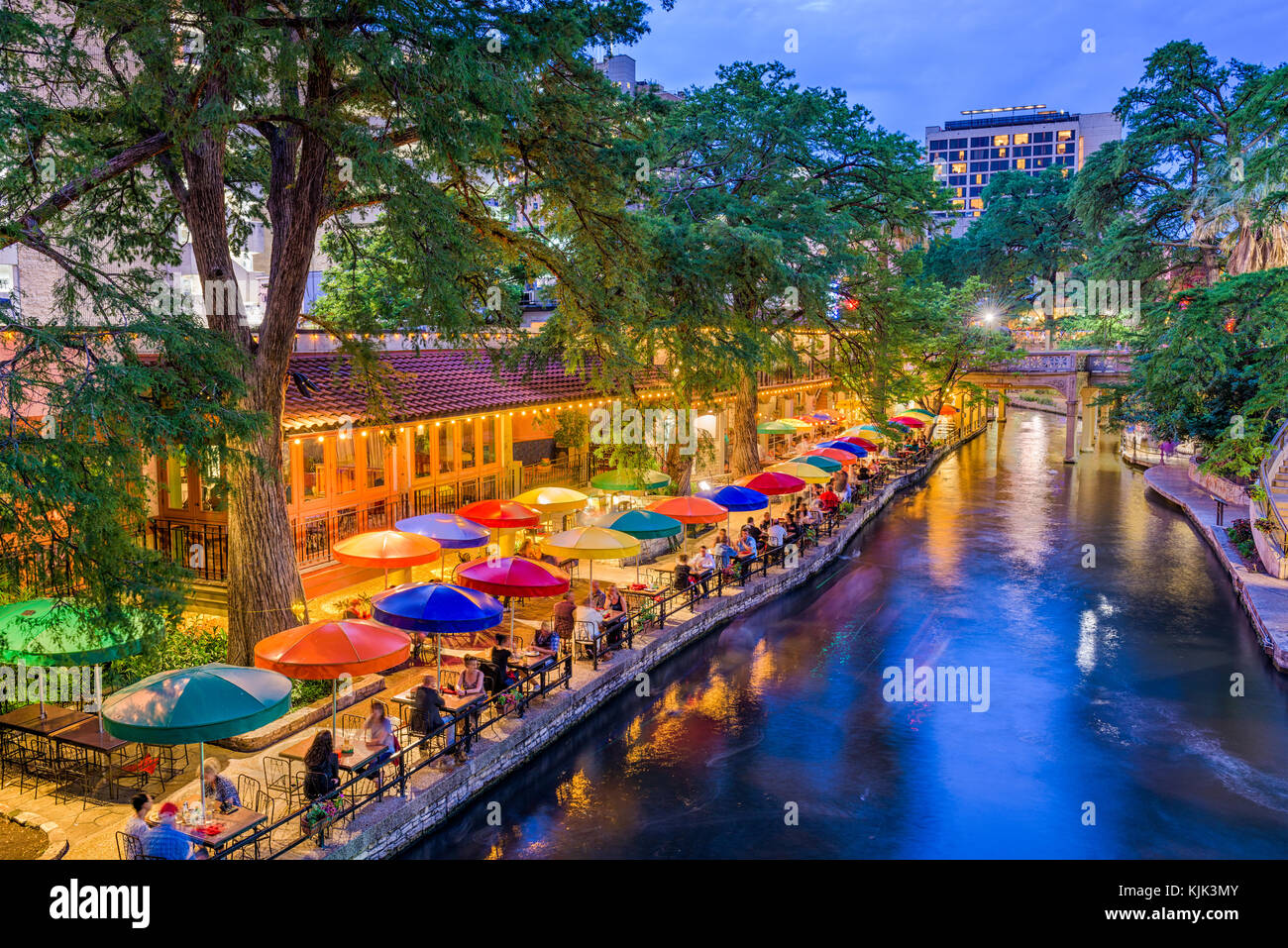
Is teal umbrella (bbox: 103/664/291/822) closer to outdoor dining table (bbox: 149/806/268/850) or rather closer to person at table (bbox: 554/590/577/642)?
outdoor dining table (bbox: 149/806/268/850)

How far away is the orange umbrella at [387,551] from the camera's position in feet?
52.2

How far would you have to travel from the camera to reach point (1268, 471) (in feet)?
89.8

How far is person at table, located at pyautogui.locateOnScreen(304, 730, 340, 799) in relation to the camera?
10336 millimetres

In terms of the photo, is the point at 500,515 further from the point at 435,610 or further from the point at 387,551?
the point at 435,610

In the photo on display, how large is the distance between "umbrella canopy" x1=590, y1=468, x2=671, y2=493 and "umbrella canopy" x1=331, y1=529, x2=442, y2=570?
7.76m

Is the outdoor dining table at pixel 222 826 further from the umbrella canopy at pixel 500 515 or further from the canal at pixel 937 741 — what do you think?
the umbrella canopy at pixel 500 515

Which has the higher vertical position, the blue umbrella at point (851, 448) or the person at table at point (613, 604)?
the blue umbrella at point (851, 448)

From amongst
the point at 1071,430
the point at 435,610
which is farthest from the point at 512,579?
the point at 1071,430

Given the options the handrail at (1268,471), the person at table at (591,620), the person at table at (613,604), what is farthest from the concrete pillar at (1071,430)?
the person at table at (591,620)

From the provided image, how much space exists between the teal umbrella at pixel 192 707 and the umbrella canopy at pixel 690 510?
41.1ft

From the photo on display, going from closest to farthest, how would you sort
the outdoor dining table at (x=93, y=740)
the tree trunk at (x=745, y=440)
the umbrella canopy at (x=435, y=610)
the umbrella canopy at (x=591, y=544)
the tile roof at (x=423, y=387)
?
the outdoor dining table at (x=93, y=740)
the umbrella canopy at (x=435, y=610)
the umbrella canopy at (x=591, y=544)
the tile roof at (x=423, y=387)
the tree trunk at (x=745, y=440)

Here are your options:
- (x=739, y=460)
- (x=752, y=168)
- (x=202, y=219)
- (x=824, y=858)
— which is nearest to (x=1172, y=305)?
(x=752, y=168)

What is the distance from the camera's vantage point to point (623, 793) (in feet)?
41.9

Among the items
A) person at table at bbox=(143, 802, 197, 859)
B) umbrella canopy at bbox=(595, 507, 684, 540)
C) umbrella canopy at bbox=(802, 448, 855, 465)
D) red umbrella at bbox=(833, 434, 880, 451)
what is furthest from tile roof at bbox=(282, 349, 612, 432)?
red umbrella at bbox=(833, 434, 880, 451)
